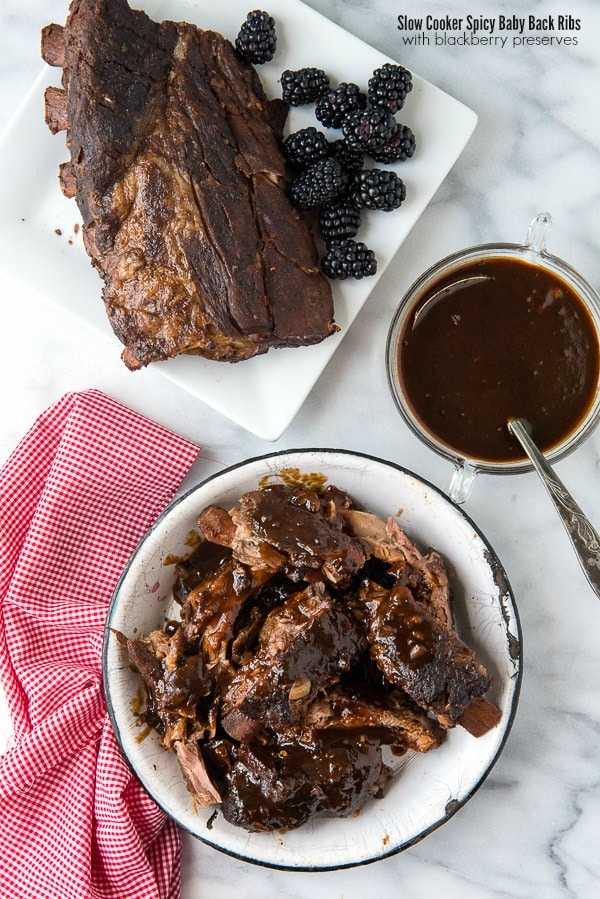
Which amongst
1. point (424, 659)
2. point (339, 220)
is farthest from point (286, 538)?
point (339, 220)

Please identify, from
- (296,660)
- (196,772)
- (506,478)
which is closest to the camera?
(296,660)

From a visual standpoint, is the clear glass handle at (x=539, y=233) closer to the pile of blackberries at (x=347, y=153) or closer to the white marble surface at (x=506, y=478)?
the white marble surface at (x=506, y=478)

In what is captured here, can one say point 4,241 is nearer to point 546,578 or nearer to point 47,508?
point 47,508

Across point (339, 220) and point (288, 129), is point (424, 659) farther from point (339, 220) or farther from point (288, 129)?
point (288, 129)

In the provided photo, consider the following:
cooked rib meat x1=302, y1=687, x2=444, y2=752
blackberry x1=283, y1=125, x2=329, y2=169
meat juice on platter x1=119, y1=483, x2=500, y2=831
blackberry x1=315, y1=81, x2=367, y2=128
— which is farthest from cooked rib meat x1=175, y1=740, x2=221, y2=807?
blackberry x1=315, y1=81, x2=367, y2=128

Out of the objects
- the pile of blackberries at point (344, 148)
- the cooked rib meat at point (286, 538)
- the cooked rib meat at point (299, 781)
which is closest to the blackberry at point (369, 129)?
the pile of blackberries at point (344, 148)

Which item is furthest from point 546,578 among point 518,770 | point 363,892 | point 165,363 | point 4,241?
point 4,241
